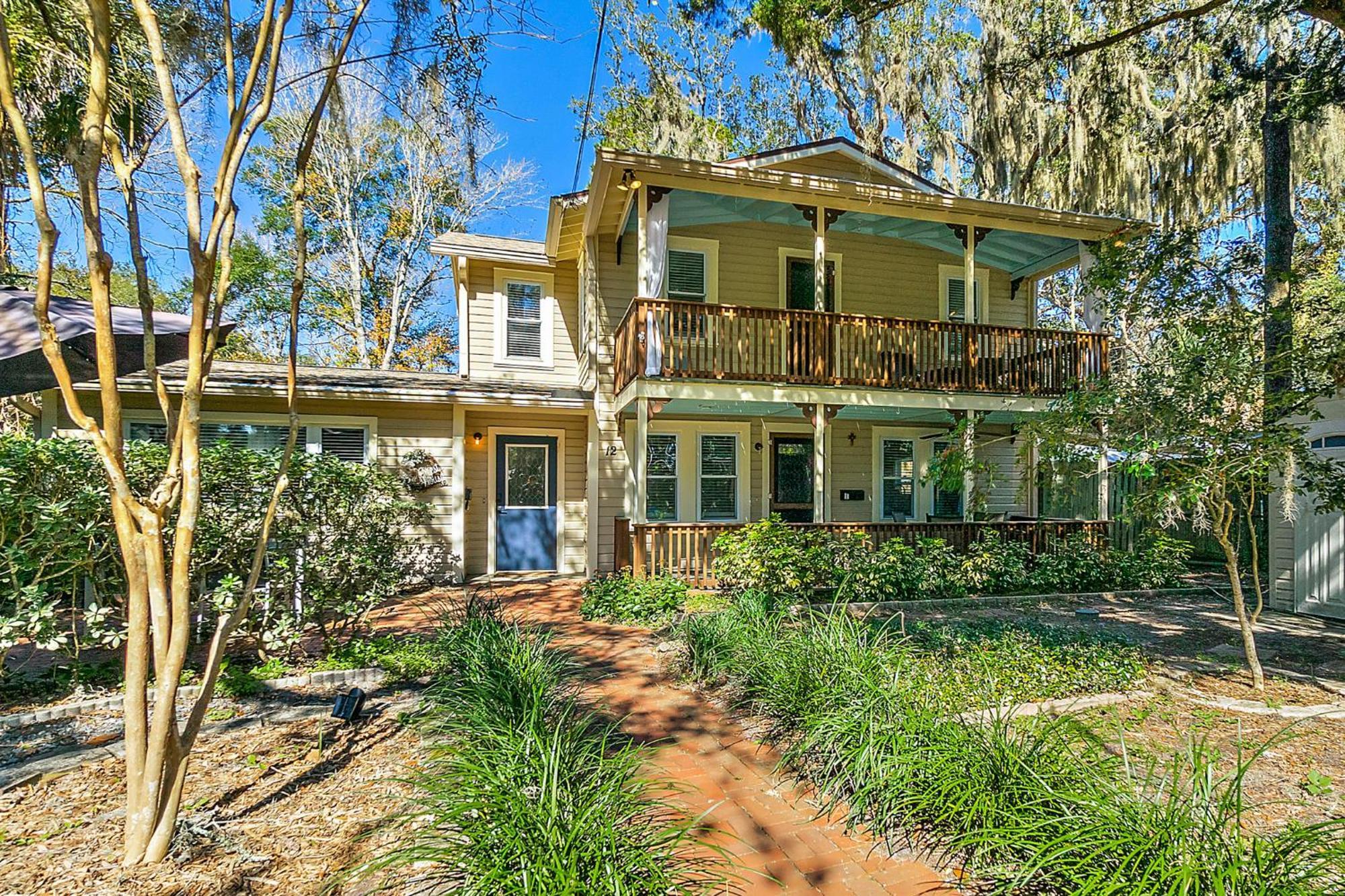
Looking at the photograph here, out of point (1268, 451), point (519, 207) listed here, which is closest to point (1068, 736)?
point (1268, 451)

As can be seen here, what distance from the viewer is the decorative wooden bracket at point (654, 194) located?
7742mm

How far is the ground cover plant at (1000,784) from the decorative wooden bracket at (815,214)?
20.5 feet

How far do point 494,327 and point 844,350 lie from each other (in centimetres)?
559

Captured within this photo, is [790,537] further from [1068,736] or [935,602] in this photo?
[1068,736]

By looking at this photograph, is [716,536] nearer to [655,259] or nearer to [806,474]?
[806,474]

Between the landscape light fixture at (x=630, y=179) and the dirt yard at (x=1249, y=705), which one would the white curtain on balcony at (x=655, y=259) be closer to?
the landscape light fixture at (x=630, y=179)

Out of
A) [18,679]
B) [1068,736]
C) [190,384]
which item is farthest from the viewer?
[18,679]

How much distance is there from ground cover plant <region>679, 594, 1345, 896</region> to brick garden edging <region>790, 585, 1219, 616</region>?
10.8ft

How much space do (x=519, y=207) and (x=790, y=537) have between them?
1672 cm

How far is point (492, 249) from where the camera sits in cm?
998

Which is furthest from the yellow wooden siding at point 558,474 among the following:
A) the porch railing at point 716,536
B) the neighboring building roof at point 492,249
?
the neighboring building roof at point 492,249

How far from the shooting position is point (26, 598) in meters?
3.65

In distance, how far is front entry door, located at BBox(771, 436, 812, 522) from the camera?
33.9 feet

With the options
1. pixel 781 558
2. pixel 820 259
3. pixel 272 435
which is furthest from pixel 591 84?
pixel 272 435
